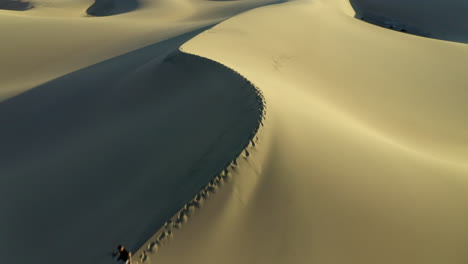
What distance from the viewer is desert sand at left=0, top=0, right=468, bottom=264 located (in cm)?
421

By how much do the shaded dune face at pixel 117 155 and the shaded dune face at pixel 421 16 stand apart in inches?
945

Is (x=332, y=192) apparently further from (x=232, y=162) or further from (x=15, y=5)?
(x=15, y=5)

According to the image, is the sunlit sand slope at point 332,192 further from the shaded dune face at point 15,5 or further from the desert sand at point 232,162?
the shaded dune face at point 15,5

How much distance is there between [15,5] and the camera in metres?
33.4

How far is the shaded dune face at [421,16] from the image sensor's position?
84.5 feet

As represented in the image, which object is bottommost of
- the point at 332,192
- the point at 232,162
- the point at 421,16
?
the point at 421,16

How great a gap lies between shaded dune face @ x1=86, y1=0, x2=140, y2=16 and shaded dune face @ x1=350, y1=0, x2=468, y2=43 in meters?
21.4

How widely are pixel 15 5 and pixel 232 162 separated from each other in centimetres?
3906

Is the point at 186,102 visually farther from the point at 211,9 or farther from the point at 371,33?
the point at 211,9

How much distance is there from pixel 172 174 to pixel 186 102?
220cm

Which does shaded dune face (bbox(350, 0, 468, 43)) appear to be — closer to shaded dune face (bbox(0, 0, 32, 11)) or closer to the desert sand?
the desert sand

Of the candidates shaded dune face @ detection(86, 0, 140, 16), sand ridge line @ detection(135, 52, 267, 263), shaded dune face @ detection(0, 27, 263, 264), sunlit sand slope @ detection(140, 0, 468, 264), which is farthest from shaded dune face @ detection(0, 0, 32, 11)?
sand ridge line @ detection(135, 52, 267, 263)

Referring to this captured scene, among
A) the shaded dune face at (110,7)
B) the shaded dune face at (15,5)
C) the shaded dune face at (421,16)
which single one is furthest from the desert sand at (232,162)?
the shaded dune face at (15,5)

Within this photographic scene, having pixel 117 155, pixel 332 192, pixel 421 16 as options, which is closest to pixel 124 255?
pixel 117 155
